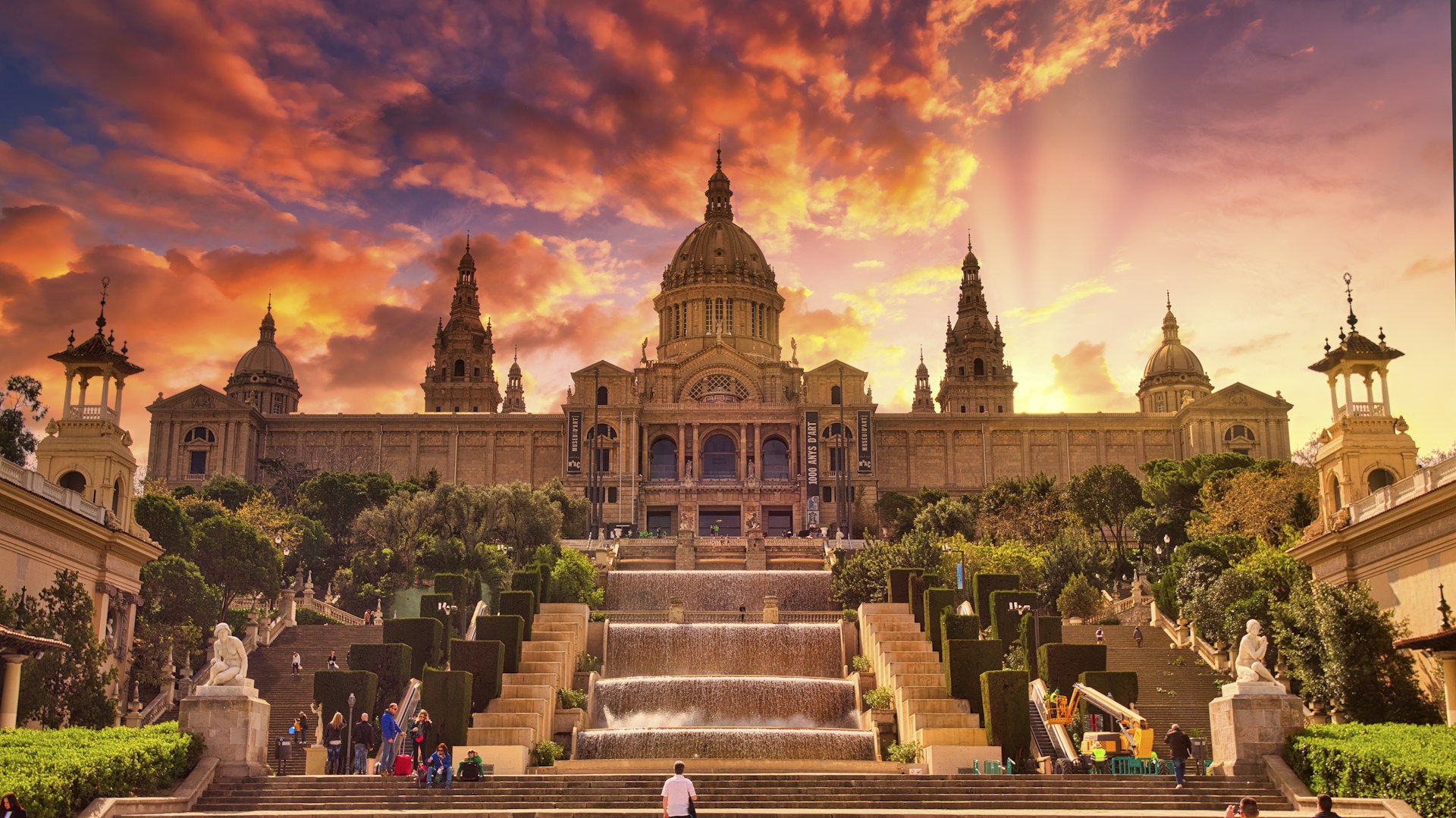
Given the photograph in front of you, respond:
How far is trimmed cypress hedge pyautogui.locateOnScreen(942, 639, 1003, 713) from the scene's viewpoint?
39656mm

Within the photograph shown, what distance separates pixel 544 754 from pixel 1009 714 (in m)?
11.5

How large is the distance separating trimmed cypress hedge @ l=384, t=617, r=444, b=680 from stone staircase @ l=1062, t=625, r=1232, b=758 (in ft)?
67.8

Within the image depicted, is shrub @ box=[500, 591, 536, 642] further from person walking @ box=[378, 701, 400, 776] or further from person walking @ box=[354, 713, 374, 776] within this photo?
person walking @ box=[378, 701, 400, 776]

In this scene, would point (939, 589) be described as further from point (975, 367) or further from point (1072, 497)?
point (975, 367)

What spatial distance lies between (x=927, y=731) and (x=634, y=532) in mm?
61322

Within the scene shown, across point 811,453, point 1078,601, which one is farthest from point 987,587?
point 811,453

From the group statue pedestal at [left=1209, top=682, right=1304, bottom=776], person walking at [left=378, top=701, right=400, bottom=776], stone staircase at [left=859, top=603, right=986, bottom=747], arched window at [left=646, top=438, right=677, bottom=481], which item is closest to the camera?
statue pedestal at [left=1209, top=682, right=1304, bottom=776]

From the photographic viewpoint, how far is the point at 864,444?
4055 inches

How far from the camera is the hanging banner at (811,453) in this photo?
98.6 metres

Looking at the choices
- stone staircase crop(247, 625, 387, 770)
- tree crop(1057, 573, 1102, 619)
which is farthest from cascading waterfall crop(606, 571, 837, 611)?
stone staircase crop(247, 625, 387, 770)

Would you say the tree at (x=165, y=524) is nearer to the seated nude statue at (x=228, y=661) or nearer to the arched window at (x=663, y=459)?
the seated nude statue at (x=228, y=661)

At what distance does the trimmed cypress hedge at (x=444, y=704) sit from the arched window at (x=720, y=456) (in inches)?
2731

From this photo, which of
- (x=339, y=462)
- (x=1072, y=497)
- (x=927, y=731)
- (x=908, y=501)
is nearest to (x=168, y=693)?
(x=927, y=731)

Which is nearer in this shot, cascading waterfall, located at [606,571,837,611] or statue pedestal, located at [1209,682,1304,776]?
statue pedestal, located at [1209,682,1304,776]
